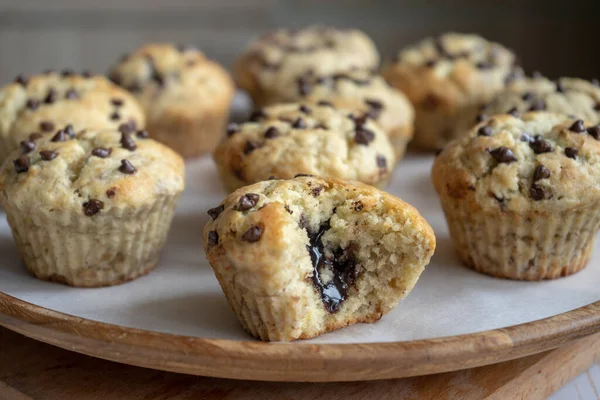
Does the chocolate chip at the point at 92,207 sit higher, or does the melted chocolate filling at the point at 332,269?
the chocolate chip at the point at 92,207

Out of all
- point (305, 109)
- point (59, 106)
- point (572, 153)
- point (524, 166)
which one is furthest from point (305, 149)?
point (59, 106)

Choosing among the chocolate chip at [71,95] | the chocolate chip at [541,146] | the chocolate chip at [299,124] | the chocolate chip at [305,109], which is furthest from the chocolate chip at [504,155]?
the chocolate chip at [71,95]

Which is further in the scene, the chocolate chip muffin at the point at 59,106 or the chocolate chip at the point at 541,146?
the chocolate chip muffin at the point at 59,106

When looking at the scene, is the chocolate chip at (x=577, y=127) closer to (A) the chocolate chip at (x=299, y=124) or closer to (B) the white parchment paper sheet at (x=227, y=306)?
(B) the white parchment paper sheet at (x=227, y=306)

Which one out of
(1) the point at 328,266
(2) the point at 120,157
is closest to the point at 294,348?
(1) the point at 328,266

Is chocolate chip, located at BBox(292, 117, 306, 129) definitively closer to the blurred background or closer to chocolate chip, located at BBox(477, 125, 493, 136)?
chocolate chip, located at BBox(477, 125, 493, 136)

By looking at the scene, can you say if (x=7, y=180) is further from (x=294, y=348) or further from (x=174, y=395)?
(x=294, y=348)

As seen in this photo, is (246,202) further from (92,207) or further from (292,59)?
(292,59)
